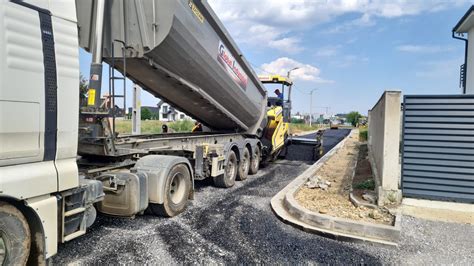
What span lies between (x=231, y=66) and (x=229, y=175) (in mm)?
2548

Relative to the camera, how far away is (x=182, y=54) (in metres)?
5.96

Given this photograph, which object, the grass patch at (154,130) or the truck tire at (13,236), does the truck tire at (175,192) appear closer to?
the grass patch at (154,130)

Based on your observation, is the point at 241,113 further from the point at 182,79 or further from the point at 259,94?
the point at 182,79

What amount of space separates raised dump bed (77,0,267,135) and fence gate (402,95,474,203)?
3660 mm

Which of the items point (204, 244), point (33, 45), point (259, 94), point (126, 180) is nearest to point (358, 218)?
point (204, 244)

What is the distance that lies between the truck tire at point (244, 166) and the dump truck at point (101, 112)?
0.03 metres

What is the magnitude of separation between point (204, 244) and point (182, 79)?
316cm

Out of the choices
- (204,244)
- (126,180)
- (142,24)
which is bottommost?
(204,244)

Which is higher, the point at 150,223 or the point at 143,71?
the point at 143,71

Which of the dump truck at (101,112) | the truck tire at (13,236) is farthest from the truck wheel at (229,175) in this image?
the truck tire at (13,236)

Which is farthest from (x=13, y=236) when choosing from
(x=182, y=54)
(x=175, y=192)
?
(x=182, y=54)

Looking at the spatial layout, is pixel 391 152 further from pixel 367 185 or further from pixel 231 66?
pixel 231 66

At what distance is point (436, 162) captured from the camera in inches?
238

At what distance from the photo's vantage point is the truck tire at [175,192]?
5484 mm
